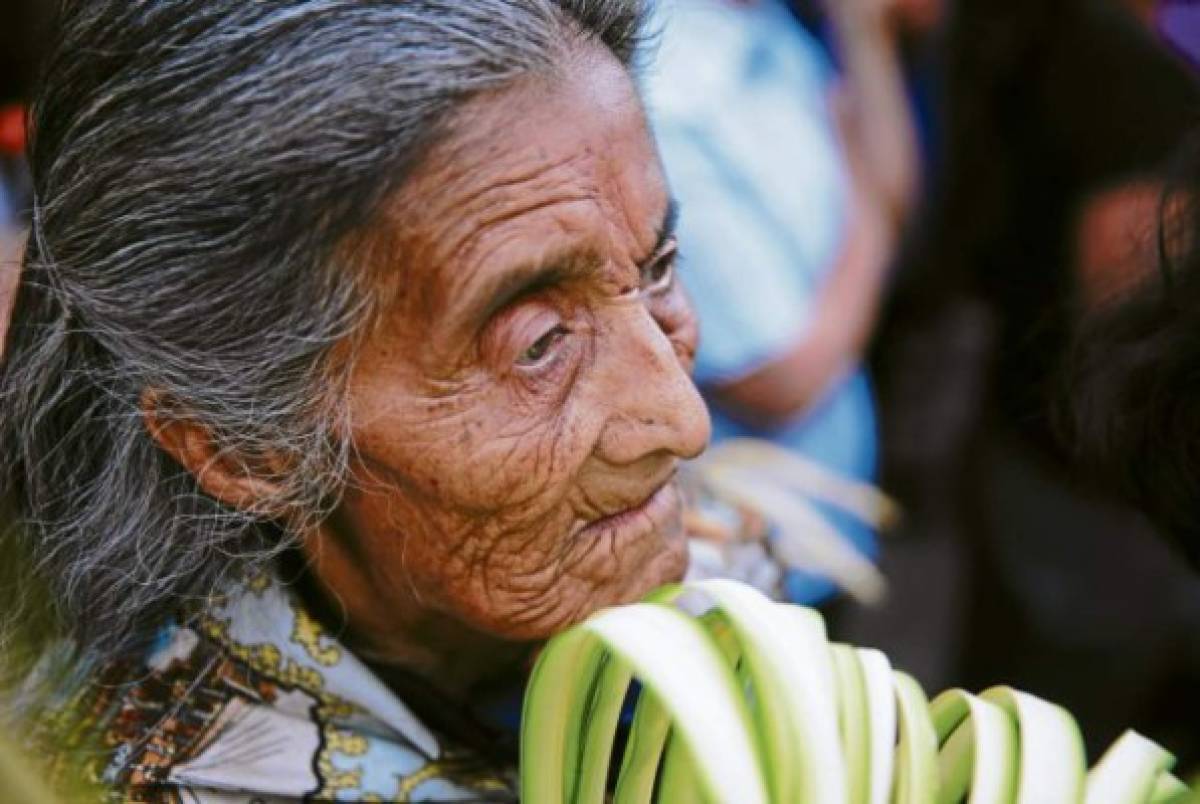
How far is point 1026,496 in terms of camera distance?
2836 millimetres

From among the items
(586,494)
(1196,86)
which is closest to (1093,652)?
(1196,86)

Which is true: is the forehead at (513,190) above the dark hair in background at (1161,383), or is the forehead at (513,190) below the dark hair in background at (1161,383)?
above

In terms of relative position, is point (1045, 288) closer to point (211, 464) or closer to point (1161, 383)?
point (1161, 383)

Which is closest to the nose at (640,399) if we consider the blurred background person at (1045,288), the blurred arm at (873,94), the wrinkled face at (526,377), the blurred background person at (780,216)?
the wrinkled face at (526,377)

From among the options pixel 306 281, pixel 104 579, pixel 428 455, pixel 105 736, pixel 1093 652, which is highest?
pixel 306 281

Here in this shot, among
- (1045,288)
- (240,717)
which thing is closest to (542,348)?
(240,717)

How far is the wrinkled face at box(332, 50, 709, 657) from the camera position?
46.4 inches

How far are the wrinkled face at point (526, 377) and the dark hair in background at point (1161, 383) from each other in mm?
497

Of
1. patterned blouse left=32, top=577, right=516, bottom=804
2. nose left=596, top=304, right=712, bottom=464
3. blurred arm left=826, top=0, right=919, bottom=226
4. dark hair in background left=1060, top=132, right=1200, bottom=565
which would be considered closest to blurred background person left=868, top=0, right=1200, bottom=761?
blurred arm left=826, top=0, right=919, bottom=226

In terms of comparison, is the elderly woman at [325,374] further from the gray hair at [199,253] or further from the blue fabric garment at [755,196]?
the blue fabric garment at [755,196]

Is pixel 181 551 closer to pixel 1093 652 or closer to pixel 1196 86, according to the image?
pixel 1196 86

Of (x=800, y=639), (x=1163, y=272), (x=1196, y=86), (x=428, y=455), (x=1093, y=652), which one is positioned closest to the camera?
(x=800, y=639)

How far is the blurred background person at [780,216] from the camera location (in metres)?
2.14

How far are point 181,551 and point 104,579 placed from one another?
6cm
